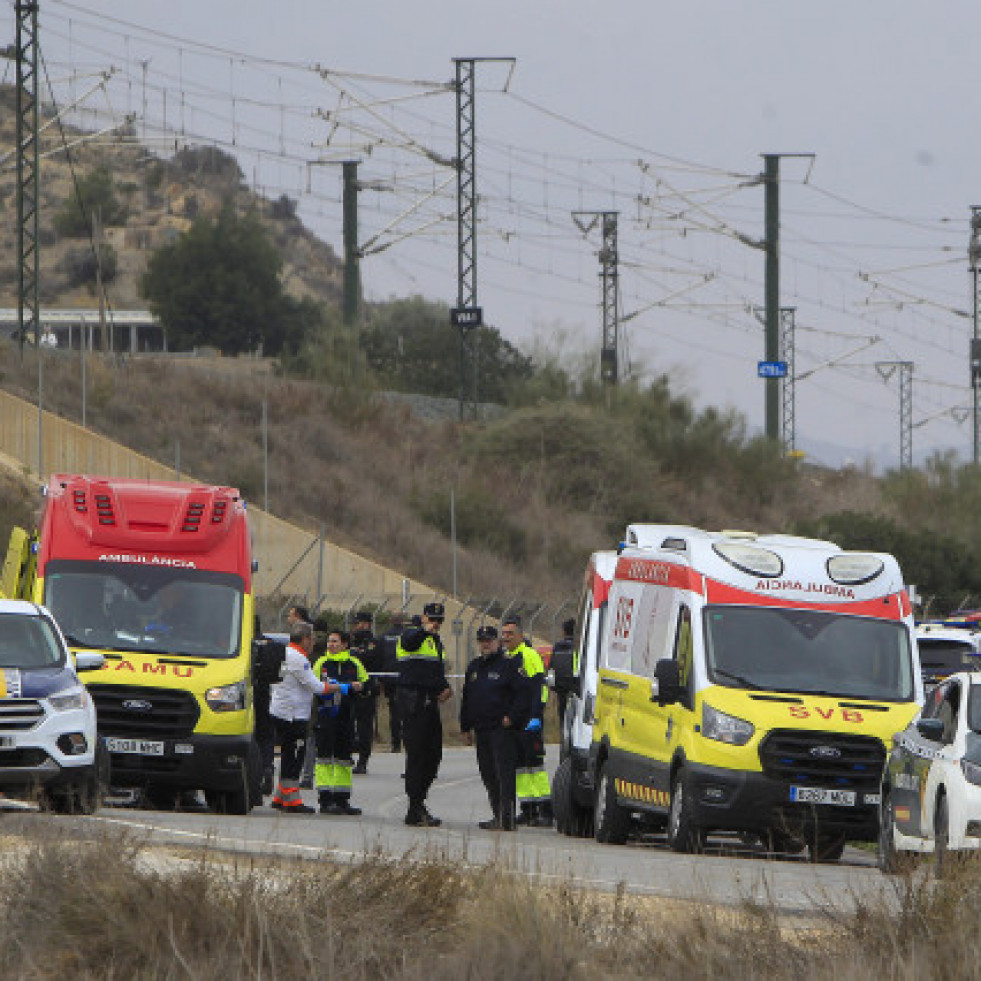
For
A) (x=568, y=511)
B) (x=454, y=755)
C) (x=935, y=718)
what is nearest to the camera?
(x=935, y=718)

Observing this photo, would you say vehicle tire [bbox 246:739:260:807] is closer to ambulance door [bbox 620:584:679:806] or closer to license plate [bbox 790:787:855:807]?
ambulance door [bbox 620:584:679:806]

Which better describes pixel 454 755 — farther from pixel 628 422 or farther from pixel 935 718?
pixel 628 422

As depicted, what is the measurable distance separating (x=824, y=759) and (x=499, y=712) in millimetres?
3353

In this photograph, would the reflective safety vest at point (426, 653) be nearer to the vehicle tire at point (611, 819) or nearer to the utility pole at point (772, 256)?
the vehicle tire at point (611, 819)

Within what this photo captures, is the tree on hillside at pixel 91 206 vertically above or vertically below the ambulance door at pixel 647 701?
above

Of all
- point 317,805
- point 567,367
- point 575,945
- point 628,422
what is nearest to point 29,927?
point 575,945

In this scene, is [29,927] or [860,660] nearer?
[29,927]

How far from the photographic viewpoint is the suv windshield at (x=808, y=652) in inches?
785

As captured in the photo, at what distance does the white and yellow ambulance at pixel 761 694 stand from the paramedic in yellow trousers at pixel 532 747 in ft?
3.90

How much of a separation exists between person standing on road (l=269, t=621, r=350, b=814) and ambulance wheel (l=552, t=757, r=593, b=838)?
2418 millimetres

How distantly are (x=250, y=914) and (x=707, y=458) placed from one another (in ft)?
227

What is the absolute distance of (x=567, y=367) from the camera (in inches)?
3305

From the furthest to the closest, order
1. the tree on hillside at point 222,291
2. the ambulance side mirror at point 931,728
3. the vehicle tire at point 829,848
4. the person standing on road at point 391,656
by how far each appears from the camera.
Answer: the tree on hillside at point 222,291 < the person standing on road at point 391,656 < the vehicle tire at point 829,848 < the ambulance side mirror at point 931,728

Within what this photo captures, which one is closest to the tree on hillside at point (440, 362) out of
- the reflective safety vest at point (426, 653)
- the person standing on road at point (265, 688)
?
the person standing on road at point (265, 688)
